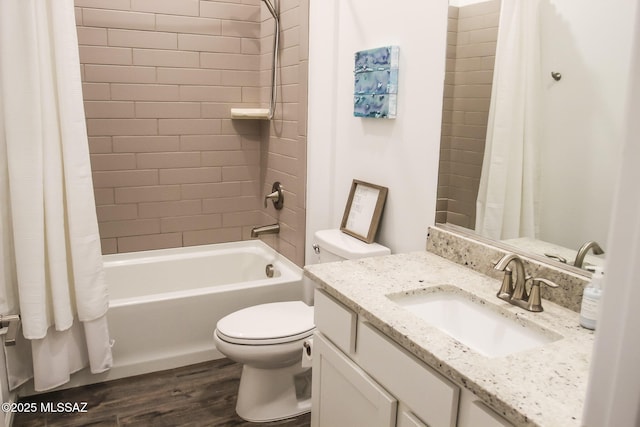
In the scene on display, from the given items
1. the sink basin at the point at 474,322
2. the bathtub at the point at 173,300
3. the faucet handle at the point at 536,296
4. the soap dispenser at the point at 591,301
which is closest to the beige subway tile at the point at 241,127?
the bathtub at the point at 173,300

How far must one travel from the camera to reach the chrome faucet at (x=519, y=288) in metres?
1.44

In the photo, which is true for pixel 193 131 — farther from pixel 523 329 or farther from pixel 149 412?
pixel 523 329

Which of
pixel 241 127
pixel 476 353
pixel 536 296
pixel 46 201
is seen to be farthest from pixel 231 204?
pixel 476 353

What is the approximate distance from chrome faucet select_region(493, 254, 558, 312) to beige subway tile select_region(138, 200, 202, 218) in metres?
2.23

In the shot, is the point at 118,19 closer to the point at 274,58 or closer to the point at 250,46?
the point at 250,46

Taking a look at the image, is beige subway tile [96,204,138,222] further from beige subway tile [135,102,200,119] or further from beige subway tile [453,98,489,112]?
beige subway tile [453,98,489,112]

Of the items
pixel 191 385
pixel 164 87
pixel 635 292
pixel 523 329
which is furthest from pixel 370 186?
pixel 635 292

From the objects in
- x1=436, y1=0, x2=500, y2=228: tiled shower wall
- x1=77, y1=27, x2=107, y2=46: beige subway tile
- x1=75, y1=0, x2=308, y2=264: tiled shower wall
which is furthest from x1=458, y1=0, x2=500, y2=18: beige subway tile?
x1=77, y1=27, x2=107, y2=46: beige subway tile

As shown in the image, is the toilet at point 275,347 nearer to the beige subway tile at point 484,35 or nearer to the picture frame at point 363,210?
the picture frame at point 363,210

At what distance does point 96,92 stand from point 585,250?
2.64m

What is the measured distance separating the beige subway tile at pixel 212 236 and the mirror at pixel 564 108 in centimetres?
194

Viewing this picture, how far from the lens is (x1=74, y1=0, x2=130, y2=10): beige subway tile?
282 centimetres

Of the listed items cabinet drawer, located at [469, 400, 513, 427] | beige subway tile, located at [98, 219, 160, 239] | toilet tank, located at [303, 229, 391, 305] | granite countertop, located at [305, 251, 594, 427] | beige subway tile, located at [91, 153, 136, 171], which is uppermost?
beige subway tile, located at [91, 153, 136, 171]

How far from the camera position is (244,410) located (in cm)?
230
